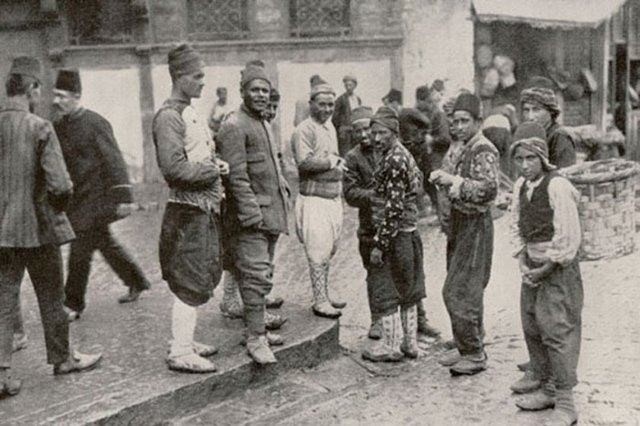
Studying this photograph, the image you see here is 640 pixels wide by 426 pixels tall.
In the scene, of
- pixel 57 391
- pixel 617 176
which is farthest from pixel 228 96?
pixel 57 391

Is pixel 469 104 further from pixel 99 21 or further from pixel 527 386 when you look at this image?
pixel 99 21

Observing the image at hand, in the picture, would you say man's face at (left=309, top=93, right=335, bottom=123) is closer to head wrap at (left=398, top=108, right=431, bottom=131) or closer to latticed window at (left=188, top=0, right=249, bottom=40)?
head wrap at (left=398, top=108, right=431, bottom=131)

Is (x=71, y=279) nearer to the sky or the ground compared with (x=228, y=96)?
nearer to the ground

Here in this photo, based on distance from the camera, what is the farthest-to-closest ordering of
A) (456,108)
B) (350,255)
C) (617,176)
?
1. (350,255)
2. (617,176)
3. (456,108)

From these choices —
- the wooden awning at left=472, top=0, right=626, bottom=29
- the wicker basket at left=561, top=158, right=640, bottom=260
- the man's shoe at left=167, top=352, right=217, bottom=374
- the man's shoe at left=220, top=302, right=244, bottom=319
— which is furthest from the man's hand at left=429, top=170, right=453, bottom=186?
the wooden awning at left=472, top=0, right=626, bottom=29

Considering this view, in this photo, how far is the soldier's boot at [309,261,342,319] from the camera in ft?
22.8

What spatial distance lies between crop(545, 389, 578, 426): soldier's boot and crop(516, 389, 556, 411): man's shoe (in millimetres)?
149

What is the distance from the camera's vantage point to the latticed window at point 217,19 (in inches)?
606

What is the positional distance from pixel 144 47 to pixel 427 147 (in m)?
6.09

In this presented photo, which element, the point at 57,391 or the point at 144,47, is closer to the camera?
the point at 57,391

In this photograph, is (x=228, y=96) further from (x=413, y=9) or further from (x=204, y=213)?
(x=204, y=213)

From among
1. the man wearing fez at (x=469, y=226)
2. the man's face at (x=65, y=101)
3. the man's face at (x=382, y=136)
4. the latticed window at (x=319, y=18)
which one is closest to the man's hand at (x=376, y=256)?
the man wearing fez at (x=469, y=226)

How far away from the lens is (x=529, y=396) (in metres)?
5.64

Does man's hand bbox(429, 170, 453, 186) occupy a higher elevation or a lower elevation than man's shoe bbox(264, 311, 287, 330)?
higher
